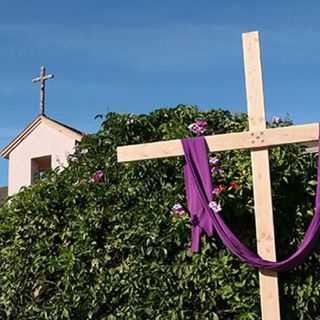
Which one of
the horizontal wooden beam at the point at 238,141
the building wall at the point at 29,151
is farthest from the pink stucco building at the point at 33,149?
the horizontal wooden beam at the point at 238,141

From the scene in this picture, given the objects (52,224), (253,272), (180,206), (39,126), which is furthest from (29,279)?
(39,126)

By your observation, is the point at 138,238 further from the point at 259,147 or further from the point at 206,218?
the point at 259,147

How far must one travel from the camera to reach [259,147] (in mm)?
3855

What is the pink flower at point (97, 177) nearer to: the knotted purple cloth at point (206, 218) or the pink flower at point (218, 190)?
the knotted purple cloth at point (206, 218)

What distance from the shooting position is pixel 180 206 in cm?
410

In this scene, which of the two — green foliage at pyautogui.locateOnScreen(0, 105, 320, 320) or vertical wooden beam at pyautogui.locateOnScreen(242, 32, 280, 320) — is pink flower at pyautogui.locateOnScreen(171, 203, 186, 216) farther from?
vertical wooden beam at pyautogui.locateOnScreen(242, 32, 280, 320)

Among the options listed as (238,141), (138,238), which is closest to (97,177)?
(138,238)

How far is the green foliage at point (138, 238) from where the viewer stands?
3926mm

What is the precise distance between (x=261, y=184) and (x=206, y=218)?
35cm

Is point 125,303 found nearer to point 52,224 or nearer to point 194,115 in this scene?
point 52,224

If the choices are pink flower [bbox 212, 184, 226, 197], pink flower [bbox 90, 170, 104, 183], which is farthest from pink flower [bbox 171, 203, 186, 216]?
pink flower [bbox 90, 170, 104, 183]

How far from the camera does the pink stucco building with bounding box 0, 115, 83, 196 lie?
635 inches

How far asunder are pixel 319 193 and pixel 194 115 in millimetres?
1085

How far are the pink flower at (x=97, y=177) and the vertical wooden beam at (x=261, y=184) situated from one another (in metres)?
1.08
